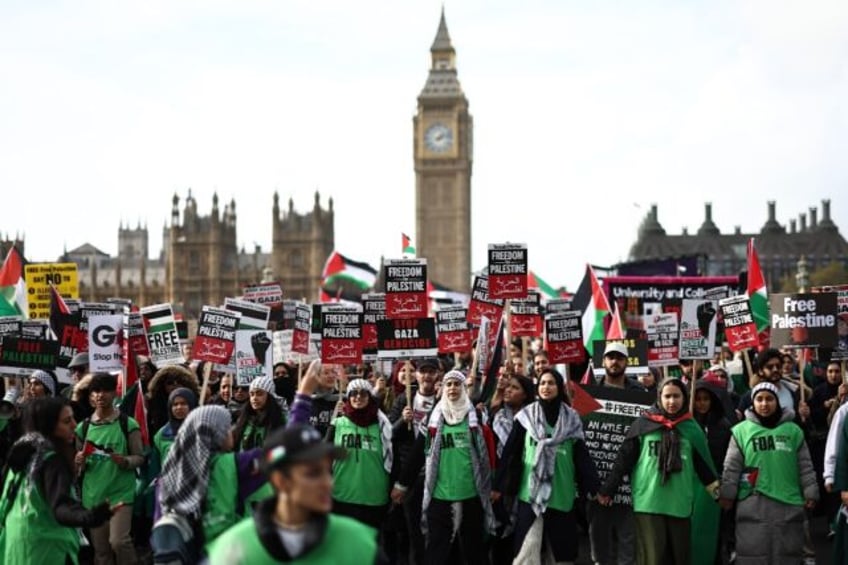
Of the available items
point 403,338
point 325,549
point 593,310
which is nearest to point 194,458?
point 325,549

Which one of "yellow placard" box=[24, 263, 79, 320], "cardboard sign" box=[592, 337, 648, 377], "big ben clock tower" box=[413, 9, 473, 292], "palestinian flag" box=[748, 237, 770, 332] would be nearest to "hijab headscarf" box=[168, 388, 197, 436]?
"cardboard sign" box=[592, 337, 648, 377]

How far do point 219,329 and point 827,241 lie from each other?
112 m

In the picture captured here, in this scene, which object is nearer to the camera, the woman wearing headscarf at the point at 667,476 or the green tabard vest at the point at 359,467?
the woman wearing headscarf at the point at 667,476

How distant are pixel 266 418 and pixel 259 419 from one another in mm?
39

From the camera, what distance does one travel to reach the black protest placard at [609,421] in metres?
9.19

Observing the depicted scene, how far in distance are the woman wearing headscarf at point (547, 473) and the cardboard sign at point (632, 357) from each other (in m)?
3.52

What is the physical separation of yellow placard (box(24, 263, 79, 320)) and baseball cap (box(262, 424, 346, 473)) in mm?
12655

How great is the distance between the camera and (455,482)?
8.41 m

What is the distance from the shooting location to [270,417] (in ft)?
26.0

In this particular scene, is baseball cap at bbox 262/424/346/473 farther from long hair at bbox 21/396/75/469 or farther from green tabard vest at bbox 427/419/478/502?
green tabard vest at bbox 427/419/478/502

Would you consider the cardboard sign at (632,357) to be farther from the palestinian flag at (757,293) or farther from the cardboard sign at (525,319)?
the palestinian flag at (757,293)

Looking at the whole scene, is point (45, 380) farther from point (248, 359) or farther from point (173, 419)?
point (248, 359)

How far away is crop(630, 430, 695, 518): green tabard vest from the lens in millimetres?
8008

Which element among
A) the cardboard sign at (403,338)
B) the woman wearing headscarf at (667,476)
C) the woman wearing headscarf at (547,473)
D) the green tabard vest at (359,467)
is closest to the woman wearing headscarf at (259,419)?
the green tabard vest at (359,467)
